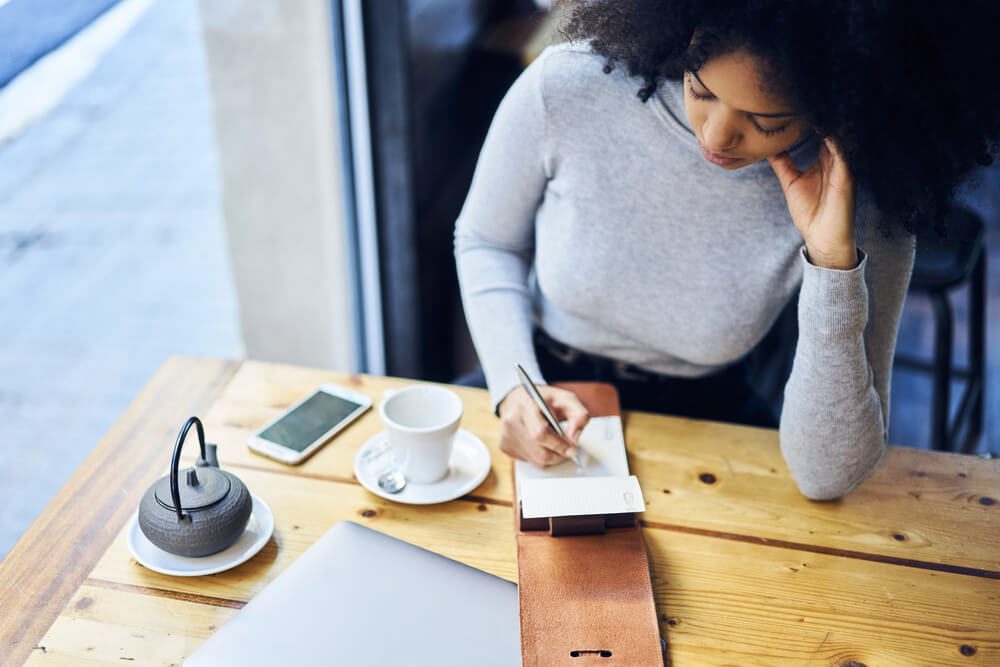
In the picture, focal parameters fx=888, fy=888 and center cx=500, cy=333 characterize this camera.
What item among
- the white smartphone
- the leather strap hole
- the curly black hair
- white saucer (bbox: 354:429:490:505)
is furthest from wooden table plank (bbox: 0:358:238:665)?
the curly black hair

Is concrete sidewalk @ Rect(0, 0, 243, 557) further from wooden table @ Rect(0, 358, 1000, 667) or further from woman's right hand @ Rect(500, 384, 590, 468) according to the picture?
woman's right hand @ Rect(500, 384, 590, 468)

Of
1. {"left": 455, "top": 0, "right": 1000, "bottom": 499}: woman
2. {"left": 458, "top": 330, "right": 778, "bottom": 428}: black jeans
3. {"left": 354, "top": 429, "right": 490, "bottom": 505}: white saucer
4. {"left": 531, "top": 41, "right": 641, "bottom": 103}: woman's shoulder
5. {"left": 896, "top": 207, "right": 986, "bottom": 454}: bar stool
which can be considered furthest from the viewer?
{"left": 896, "top": 207, "right": 986, "bottom": 454}: bar stool

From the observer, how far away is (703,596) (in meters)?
0.88

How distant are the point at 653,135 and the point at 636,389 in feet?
1.28

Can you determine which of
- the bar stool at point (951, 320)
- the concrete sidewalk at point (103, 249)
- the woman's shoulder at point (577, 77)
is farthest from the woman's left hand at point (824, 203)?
the concrete sidewalk at point (103, 249)

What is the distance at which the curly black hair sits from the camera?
0.83 metres

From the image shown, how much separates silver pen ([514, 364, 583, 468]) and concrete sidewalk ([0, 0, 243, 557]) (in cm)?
79

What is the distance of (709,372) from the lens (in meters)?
1.32

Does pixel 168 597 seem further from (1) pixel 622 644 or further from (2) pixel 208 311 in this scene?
(2) pixel 208 311

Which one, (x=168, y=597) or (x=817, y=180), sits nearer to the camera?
(x=168, y=597)

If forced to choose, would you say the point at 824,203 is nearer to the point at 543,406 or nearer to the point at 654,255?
the point at 654,255

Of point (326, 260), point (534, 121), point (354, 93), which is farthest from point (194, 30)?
point (534, 121)

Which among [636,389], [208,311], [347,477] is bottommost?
[208,311]

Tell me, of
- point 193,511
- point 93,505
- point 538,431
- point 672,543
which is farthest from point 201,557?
point 672,543
